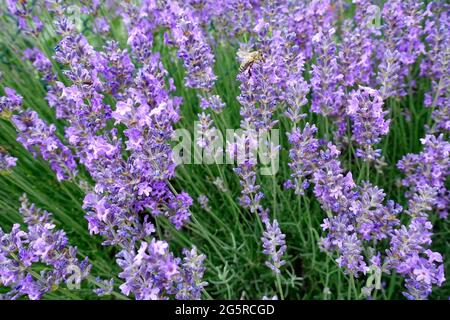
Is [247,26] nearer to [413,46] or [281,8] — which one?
[281,8]

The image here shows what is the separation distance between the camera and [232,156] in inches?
67.0

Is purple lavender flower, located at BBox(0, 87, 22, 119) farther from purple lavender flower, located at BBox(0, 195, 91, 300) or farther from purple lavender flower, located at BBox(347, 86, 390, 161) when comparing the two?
purple lavender flower, located at BBox(347, 86, 390, 161)

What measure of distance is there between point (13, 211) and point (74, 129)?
78 centimetres

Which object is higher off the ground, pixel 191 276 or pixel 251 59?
pixel 251 59

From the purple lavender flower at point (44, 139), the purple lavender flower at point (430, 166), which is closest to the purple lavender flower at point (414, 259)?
the purple lavender flower at point (430, 166)

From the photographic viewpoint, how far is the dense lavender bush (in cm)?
150

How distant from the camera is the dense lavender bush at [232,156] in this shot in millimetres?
1503

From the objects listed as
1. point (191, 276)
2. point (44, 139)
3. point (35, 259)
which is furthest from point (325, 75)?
point (35, 259)

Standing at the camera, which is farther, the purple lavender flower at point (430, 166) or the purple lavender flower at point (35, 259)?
the purple lavender flower at point (430, 166)

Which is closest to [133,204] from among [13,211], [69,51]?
[69,51]

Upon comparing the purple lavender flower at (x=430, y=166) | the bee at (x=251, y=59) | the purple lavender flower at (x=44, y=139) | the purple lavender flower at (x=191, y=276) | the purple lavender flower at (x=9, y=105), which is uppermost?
the bee at (x=251, y=59)

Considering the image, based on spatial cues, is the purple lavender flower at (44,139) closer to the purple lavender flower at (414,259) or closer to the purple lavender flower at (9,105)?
the purple lavender flower at (9,105)

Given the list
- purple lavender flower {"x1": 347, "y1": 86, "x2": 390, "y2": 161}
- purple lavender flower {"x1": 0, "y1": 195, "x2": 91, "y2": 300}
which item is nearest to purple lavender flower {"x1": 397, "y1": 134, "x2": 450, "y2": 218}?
purple lavender flower {"x1": 347, "y1": 86, "x2": 390, "y2": 161}

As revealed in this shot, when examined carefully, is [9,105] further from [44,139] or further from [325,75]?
[325,75]
